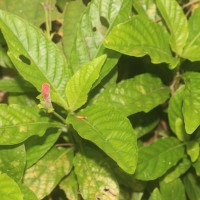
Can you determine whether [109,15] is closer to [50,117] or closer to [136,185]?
[50,117]

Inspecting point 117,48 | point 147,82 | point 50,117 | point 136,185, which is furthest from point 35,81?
point 136,185

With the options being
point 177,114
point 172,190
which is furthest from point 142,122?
point 172,190

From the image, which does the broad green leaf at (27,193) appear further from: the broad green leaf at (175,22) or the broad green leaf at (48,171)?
the broad green leaf at (175,22)

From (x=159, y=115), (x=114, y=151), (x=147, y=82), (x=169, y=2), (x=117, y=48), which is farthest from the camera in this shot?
(x=159, y=115)

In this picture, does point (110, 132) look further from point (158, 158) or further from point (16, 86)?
point (16, 86)

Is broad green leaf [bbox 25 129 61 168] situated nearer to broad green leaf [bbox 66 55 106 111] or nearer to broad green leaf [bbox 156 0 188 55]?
broad green leaf [bbox 66 55 106 111]

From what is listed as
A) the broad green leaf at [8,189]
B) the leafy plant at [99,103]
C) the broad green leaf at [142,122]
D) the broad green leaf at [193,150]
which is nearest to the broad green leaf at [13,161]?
the leafy plant at [99,103]
